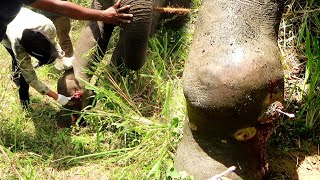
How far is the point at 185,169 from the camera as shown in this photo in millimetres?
2443

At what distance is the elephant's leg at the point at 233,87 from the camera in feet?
7.01

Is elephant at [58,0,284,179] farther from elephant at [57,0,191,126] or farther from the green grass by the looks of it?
elephant at [57,0,191,126]

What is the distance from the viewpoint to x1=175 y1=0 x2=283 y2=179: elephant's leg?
2.14 metres

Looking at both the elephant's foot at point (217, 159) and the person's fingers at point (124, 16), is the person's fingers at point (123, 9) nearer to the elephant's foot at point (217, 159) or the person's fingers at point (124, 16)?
the person's fingers at point (124, 16)

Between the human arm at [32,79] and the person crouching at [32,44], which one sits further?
the human arm at [32,79]

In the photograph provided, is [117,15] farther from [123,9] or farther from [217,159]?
[217,159]

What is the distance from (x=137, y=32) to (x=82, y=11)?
0.29 metres

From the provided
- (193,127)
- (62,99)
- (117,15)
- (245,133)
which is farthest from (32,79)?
(245,133)

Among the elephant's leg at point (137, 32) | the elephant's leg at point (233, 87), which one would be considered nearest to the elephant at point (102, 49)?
the elephant's leg at point (137, 32)

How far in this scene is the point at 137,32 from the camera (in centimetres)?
284

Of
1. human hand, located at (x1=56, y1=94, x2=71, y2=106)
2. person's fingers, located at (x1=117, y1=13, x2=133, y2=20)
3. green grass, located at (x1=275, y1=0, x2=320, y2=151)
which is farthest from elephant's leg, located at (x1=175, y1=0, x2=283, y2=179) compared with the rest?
human hand, located at (x1=56, y1=94, x2=71, y2=106)

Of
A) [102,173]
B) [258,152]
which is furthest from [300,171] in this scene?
[102,173]

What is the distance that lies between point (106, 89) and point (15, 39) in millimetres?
535

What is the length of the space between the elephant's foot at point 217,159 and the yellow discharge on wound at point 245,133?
1.5 inches
